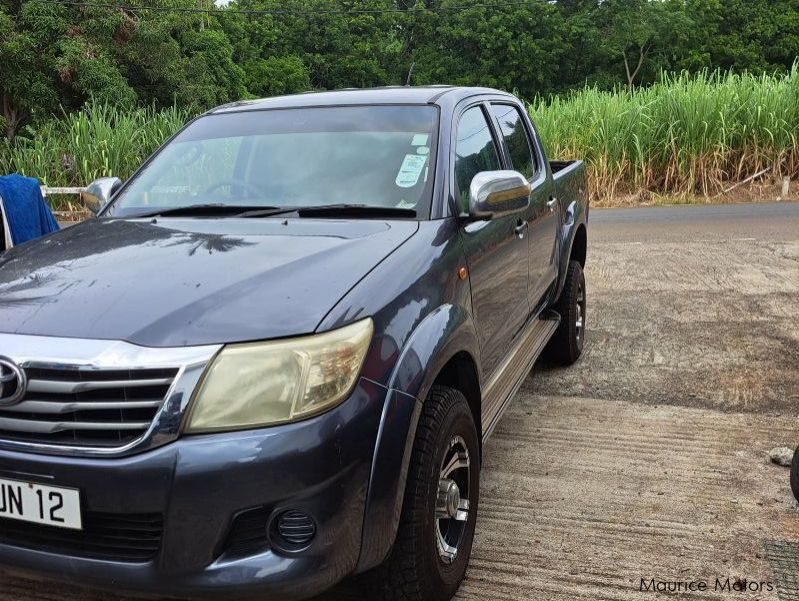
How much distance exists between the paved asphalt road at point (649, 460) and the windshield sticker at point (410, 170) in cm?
141

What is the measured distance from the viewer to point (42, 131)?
50.1 feet

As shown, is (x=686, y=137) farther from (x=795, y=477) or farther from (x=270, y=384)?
(x=270, y=384)

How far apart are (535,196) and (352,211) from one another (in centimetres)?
146

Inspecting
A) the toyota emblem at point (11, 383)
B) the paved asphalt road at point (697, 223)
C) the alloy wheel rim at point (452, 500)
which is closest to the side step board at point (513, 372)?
the alloy wheel rim at point (452, 500)

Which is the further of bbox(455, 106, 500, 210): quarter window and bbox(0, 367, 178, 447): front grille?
bbox(455, 106, 500, 210): quarter window

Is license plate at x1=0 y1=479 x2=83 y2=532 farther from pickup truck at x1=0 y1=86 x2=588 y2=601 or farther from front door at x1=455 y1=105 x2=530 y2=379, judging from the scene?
front door at x1=455 y1=105 x2=530 y2=379

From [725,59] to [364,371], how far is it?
4760 cm

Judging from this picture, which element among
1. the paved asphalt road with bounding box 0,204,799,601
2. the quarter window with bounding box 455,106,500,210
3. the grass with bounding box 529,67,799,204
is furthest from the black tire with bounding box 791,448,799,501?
the grass with bounding box 529,67,799,204

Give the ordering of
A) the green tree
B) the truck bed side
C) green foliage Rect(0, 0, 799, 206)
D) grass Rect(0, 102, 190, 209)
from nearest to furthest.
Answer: the truck bed side
green foliage Rect(0, 0, 799, 206)
grass Rect(0, 102, 190, 209)
the green tree

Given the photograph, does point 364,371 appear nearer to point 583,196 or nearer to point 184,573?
point 184,573

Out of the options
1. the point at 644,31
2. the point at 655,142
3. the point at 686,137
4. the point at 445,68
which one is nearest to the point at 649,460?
the point at 686,137

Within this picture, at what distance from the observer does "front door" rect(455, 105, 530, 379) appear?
2982 millimetres

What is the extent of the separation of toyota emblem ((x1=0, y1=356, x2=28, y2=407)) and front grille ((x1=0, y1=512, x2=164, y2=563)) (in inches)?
13.2

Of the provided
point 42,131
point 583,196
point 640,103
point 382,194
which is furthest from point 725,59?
point 382,194
